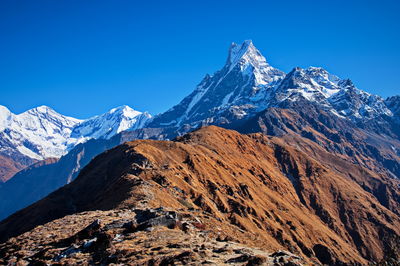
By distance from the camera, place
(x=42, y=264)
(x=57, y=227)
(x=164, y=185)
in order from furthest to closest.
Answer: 1. (x=164, y=185)
2. (x=57, y=227)
3. (x=42, y=264)

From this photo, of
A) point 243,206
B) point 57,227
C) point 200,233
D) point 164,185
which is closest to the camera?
point 200,233

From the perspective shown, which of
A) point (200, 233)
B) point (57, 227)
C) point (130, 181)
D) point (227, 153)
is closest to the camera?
point (200, 233)

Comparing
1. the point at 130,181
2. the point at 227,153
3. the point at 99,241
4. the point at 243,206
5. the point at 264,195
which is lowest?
the point at 99,241

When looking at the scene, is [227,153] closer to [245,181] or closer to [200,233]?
[245,181]

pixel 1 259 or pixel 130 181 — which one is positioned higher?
pixel 130 181

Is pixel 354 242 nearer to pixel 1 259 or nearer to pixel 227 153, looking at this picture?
pixel 227 153

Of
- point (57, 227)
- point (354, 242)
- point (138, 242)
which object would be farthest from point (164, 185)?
point (354, 242)

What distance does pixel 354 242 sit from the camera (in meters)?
200

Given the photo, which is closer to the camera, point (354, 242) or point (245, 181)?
point (245, 181)

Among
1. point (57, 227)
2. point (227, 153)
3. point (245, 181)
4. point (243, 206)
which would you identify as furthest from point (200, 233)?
point (227, 153)

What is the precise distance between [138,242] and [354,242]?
19072 centimetres

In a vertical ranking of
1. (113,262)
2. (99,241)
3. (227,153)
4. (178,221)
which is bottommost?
(113,262)

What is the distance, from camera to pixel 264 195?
170 metres

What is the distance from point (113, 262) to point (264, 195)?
14284 centimetres
